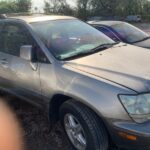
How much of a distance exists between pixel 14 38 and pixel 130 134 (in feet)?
8.42

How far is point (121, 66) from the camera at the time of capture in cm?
389

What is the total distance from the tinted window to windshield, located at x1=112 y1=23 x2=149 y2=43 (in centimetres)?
440

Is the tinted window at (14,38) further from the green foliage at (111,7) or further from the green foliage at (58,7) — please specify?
the green foliage at (58,7)

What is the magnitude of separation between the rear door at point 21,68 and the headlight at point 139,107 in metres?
1.47

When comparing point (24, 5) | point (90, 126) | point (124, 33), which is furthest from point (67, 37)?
point (24, 5)

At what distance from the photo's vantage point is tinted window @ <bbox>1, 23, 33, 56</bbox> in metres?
4.75

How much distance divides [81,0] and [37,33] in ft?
112

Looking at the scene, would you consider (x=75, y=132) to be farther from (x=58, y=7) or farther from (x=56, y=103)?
(x=58, y=7)

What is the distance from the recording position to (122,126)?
3.38m

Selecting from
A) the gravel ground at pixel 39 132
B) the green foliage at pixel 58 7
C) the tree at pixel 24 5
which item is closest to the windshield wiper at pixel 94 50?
the gravel ground at pixel 39 132

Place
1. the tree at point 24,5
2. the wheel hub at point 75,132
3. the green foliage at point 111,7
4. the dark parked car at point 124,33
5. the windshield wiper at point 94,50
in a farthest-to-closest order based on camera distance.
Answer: the tree at point 24,5
the green foliage at point 111,7
the dark parked car at point 124,33
the windshield wiper at point 94,50
the wheel hub at point 75,132

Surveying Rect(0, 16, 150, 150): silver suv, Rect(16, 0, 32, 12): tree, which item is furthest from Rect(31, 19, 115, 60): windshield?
Rect(16, 0, 32, 12): tree

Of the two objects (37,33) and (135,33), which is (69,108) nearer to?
(37,33)

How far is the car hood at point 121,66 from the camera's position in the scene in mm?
3486
